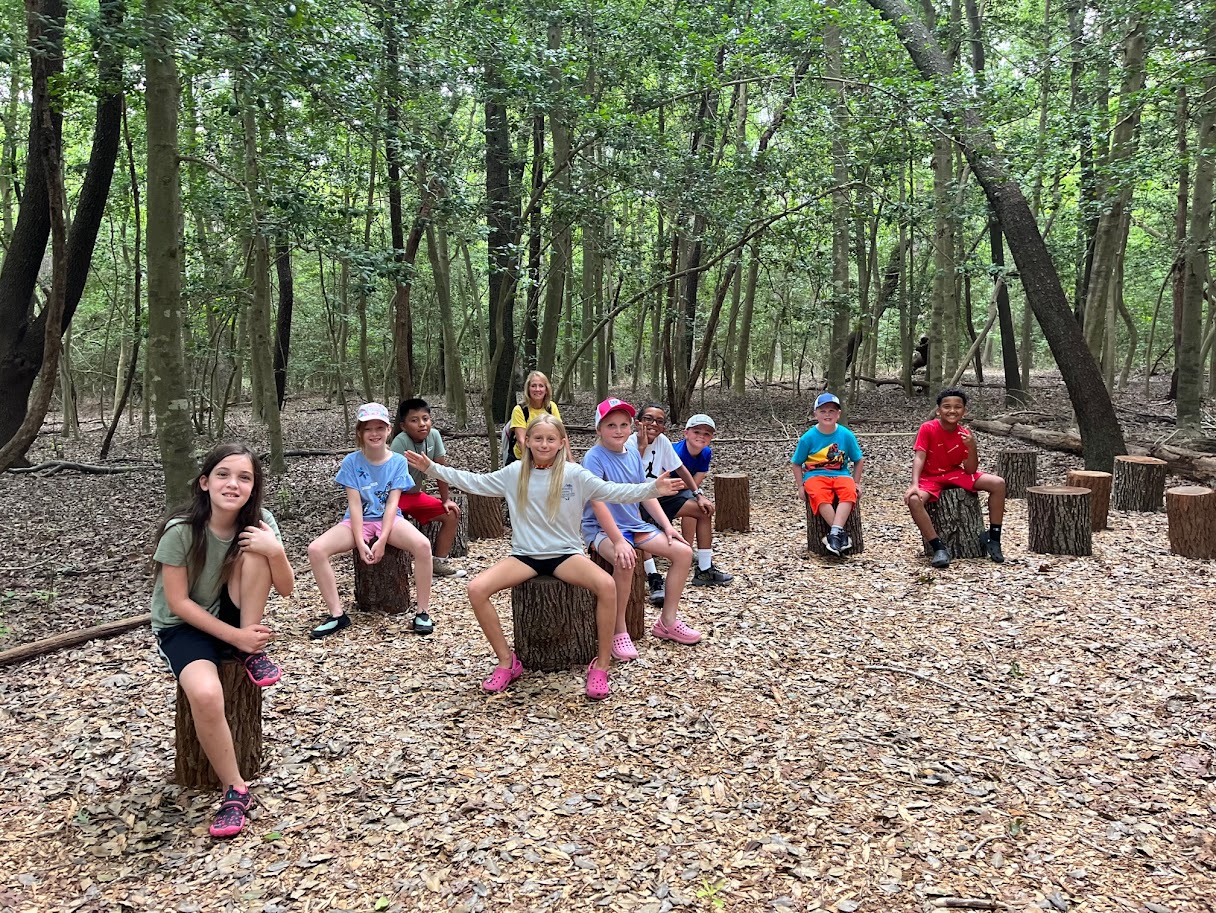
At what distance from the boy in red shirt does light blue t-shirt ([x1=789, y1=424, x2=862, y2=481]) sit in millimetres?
504

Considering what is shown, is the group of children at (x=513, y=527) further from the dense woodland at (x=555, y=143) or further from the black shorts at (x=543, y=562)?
the dense woodland at (x=555, y=143)

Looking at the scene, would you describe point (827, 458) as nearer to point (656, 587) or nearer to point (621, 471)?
point (656, 587)

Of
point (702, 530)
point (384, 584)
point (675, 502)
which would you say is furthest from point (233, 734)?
point (702, 530)

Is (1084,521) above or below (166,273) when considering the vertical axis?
below

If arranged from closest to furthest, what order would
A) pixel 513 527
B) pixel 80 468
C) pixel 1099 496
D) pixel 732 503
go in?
pixel 513 527 < pixel 1099 496 < pixel 732 503 < pixel 80 468

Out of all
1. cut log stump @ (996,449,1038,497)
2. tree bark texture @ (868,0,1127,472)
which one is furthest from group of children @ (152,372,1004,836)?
tree bark texture @ (868,0,1127,472)

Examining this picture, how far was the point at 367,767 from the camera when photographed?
321cm

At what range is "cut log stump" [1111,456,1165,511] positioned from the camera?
7395 mm

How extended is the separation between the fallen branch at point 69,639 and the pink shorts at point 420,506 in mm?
1777

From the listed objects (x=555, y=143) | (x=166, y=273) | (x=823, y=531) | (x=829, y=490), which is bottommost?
(x=823, y=531)

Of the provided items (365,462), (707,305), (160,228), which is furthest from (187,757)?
(707,305)

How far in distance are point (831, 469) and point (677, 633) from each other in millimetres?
2437

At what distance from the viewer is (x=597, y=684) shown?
3.76 meters

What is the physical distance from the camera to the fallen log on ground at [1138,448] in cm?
850
